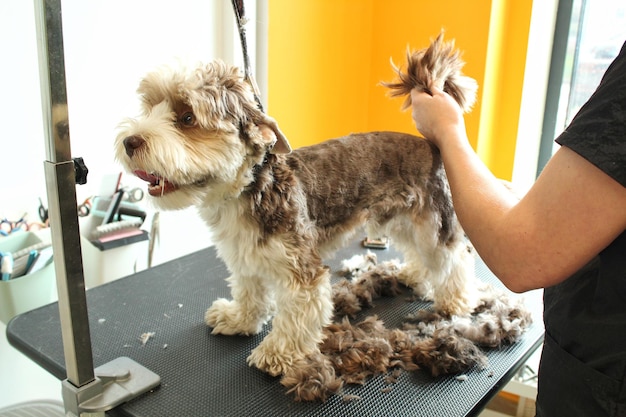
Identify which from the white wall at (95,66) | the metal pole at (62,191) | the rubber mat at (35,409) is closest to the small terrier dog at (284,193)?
the metal pole at (62,191)

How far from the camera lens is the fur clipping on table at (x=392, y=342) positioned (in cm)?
98

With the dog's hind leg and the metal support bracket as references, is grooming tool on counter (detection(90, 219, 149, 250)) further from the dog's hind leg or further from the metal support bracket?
the dog's hind leg

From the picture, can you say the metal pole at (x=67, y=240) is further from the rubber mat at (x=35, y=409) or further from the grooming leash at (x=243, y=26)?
the rubber mat at (x=35, y=409)

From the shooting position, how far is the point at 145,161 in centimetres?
84

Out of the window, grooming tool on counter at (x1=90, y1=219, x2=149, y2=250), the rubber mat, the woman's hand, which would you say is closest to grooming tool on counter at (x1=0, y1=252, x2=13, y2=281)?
grooming tool on counter at (x1=90, y1=219, x2=149, y2=250)

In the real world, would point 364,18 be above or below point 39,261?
above

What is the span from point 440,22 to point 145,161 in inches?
58.8

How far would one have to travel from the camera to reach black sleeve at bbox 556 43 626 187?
52 centimetres

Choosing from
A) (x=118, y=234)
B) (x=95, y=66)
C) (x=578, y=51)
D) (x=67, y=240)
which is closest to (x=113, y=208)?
(x=118, y=234)

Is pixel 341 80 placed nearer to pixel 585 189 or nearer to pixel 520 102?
pixel 520 102

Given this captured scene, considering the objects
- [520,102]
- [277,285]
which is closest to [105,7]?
[277,285]

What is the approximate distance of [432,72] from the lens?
1.19 m

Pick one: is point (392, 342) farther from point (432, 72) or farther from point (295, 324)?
point (432, 72)

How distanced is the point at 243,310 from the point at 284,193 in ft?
1.08
